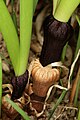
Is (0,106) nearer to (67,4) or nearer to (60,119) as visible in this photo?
(60,119)

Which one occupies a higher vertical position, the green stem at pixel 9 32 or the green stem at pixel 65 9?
the green stem at pixel 65 9

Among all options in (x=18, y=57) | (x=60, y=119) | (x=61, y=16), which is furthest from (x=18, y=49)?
(x=60, y=119)

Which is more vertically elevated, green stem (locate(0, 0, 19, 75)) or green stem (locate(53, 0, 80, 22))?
green stem (locate(53, 0, 80, 22))
